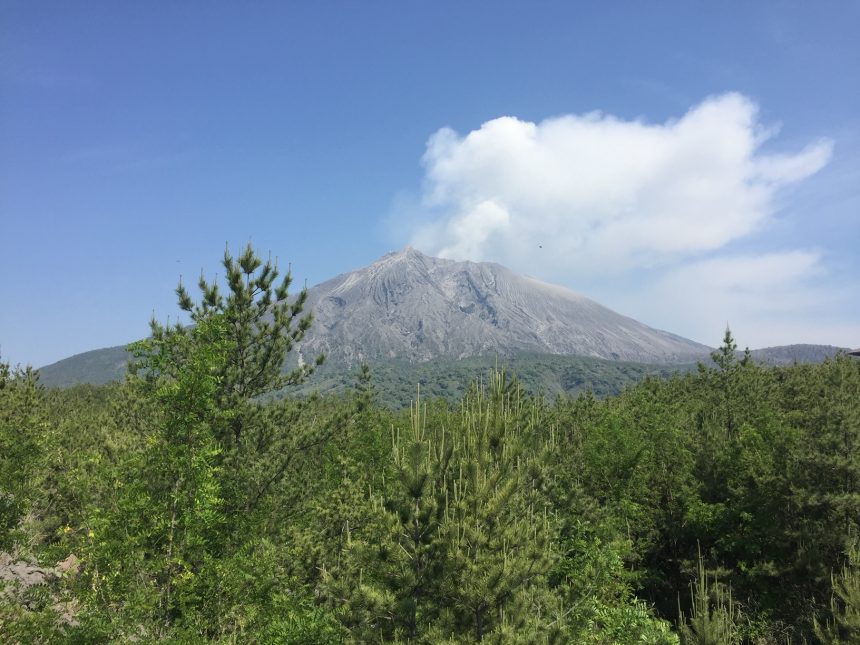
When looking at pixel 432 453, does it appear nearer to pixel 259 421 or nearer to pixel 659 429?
pixel 259 421

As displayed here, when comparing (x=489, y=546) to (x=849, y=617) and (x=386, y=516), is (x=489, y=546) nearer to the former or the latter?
(x=386, y=516)

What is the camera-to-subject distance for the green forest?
36.9ft

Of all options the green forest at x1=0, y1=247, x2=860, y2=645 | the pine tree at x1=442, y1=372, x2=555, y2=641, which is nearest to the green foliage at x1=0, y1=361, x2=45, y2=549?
the green forest at x1=0, y1=247, x2=860, y2=645

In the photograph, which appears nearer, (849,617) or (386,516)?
(386,516)

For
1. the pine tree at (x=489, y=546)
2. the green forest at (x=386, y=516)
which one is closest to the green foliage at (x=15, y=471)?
the green forest at (x=386, y=516)

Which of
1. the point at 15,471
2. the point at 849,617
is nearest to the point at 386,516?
the point at 15,471

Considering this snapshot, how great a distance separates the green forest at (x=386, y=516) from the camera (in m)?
11.2

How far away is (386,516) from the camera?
11.4 metres

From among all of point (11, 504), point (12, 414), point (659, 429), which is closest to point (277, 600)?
point (11, 504)

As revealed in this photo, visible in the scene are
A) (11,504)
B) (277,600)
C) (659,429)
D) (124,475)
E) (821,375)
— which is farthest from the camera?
(821,375)

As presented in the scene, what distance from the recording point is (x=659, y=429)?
36031mm

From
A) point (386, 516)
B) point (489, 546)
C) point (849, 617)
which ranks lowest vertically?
point (849, 617)

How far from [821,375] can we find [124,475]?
5237 centimetres

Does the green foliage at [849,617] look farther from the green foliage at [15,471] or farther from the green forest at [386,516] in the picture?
the green foliage at [15,471]
